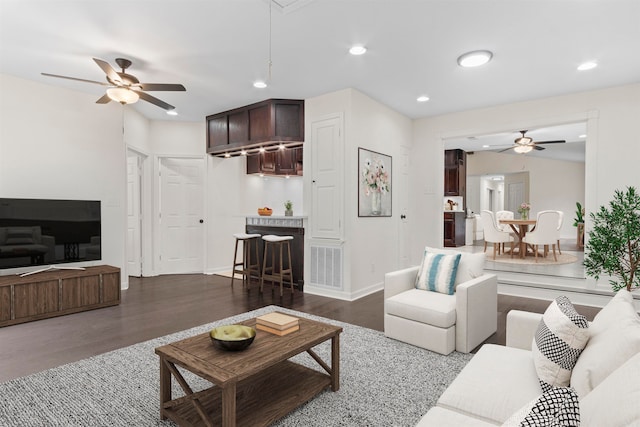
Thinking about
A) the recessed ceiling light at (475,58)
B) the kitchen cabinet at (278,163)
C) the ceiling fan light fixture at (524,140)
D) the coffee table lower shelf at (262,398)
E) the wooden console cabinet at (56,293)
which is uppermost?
the recessed ceiling light at (475,58)

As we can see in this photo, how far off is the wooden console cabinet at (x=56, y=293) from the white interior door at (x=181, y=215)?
73.5 inches

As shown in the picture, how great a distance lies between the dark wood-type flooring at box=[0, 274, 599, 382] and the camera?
115 inches

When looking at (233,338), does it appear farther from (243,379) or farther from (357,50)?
(357,50)

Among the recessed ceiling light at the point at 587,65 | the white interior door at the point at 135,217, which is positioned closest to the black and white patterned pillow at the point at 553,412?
the recessed ceiling light at the point at 587,65

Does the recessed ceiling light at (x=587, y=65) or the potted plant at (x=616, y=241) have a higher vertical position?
the recessed ceiling light at (x=587, y=65)

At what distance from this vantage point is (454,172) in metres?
9.21

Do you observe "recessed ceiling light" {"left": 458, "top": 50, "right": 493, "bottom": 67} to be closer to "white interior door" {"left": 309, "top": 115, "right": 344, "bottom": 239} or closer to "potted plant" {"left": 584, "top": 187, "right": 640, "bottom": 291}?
"white interior door" {"left": 309, "top": 115, "right": 344, "bottom": 239}

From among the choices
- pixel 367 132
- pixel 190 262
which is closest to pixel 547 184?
pixel 367 132

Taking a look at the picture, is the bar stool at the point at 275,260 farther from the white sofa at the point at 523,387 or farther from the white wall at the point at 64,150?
the white sofa at the point at 523,387

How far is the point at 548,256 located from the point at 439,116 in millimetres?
4127

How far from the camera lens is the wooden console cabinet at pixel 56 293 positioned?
3635 mm

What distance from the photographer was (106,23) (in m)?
2.95

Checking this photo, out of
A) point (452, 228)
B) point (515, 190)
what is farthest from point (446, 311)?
point (515, 190)

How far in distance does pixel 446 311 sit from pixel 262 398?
1.59 meters
